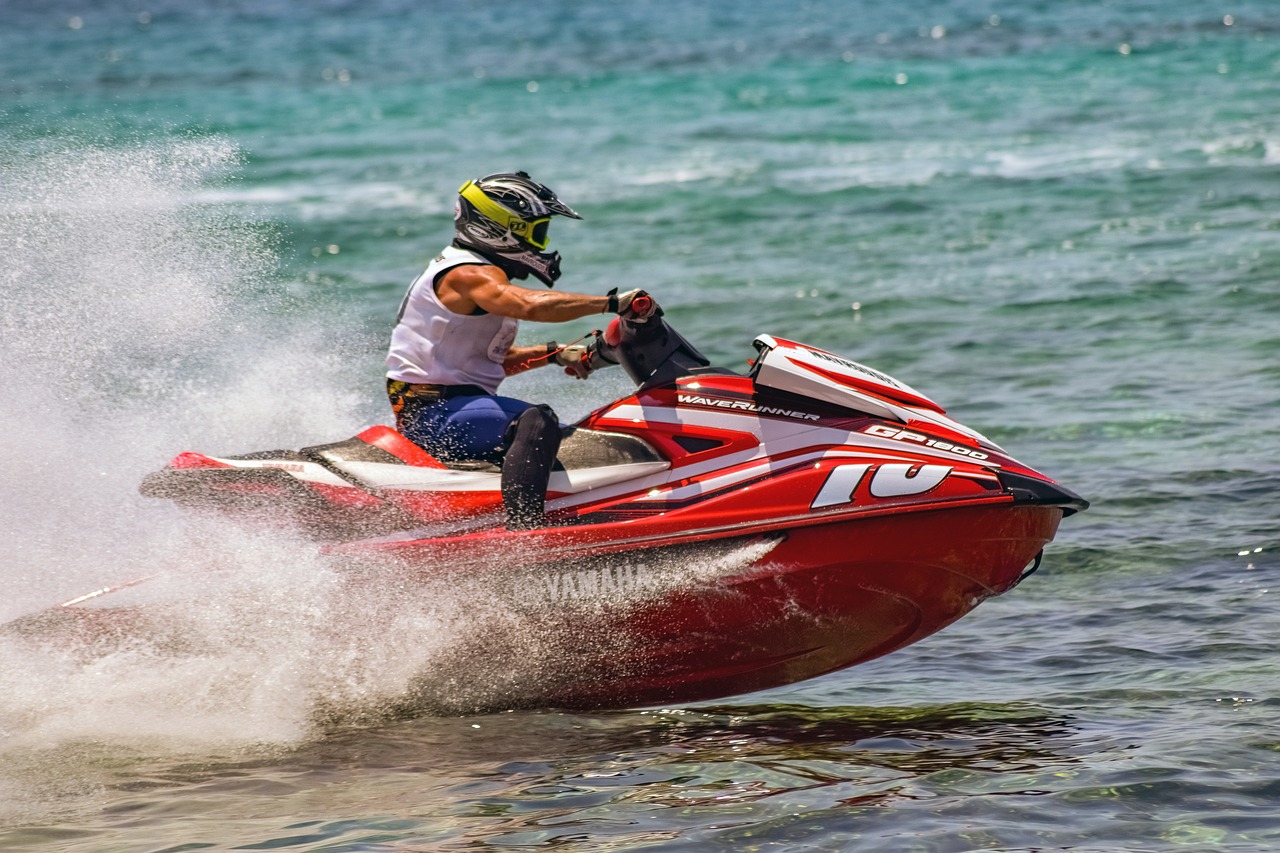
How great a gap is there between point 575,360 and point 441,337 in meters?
0.56

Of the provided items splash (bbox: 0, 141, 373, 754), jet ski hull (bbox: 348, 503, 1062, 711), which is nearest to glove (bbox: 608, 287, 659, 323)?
jet ski hull (bbox: 348, 503, 1062, 711)

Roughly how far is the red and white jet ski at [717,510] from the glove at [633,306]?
3.0 inches

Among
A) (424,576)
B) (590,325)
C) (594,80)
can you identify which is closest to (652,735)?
(424,576)

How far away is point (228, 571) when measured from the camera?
19.8 ft

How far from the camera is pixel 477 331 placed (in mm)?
6125

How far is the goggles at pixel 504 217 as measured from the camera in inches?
237

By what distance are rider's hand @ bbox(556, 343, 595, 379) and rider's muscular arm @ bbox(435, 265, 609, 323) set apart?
37 centimetres

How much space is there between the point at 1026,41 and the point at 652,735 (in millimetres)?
31970

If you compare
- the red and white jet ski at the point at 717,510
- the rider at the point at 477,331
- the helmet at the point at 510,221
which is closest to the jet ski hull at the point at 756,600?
the red and white jet ski at the point at 717,510

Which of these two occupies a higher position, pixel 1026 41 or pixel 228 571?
pixel 1026 41

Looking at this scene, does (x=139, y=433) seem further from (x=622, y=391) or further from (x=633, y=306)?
(x=633, y=306)

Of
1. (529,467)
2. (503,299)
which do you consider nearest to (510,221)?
(503,299)

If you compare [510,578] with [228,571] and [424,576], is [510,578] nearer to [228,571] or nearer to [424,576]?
[424,576]

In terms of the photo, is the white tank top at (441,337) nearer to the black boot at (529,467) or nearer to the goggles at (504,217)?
the goggles at (504,217)
